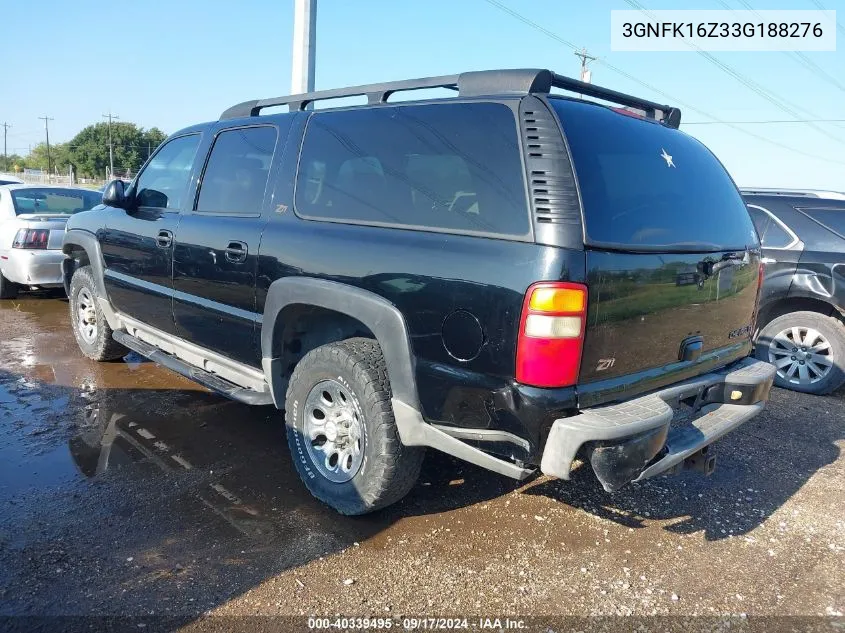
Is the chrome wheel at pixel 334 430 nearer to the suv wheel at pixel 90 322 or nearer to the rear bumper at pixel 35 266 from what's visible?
the suv wheel at pixel 90 322

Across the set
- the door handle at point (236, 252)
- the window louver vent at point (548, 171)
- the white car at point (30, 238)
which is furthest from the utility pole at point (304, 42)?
the window louver vent at point (548, 171)

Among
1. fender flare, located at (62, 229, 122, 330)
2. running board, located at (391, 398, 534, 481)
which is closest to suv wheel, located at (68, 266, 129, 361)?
fender flare, located at (62, 229, 122, 330)

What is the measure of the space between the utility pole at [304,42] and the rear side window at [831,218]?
20.9ft

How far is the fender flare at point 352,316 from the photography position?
2.71 m

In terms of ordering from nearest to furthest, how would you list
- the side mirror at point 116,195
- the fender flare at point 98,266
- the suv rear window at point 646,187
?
the suv rear window at point 646,187, the side mirror at point 116,195, the fender flare at point 98,266

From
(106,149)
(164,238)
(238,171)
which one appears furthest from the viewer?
(106,149)

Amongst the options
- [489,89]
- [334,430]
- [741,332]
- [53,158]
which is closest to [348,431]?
[334,430]

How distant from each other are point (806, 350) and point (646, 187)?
12.6ft

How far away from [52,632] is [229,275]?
1979 millimetres

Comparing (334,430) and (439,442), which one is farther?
(334,430)

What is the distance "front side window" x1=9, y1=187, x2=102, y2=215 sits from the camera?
812cm

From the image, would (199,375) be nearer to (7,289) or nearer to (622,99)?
(622,99)

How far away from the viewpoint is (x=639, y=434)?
2430mm

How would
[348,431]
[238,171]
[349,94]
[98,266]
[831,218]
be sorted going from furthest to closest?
[831,218] → [98,266] → [238,171] → [349,94] → [348,431]
